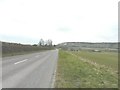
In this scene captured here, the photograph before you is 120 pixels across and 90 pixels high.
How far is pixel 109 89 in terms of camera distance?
9.52 meters

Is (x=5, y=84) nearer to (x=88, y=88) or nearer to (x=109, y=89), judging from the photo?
(x=88, y=88)

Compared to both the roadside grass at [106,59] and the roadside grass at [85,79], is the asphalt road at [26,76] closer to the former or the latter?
the roadside grass at [85,79]

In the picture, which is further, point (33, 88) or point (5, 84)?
point (5, 84)

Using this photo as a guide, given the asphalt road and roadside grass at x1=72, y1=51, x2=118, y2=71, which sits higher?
the asphalt road

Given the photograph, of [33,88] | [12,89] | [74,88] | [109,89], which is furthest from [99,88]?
[12,89]

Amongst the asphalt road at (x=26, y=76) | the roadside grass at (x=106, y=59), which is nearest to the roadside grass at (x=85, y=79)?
the asphalt road at (x=26, y=76)

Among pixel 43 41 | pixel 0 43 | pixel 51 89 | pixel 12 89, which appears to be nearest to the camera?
pixel 12 89

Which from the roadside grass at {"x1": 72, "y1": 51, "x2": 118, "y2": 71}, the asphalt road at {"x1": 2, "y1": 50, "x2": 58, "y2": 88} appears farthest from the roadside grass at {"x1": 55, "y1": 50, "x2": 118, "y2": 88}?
the roadside grass at {"x1": 72, "y1": 51, "x2": 118, "y2": 71}

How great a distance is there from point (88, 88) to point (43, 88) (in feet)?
5.96

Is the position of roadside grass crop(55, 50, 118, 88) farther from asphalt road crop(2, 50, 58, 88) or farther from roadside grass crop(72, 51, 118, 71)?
roadside grass crop(72, 51, 118, 71)

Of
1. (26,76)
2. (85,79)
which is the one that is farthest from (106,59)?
(26,76)

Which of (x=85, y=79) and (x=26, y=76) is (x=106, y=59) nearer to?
(x=85, y=79)

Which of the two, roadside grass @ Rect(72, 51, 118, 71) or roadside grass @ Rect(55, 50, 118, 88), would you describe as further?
roadside grass @ Rect(72, 51, 118, 71)

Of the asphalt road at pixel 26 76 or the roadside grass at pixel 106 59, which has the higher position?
the asphalt road at pixel 26 76
